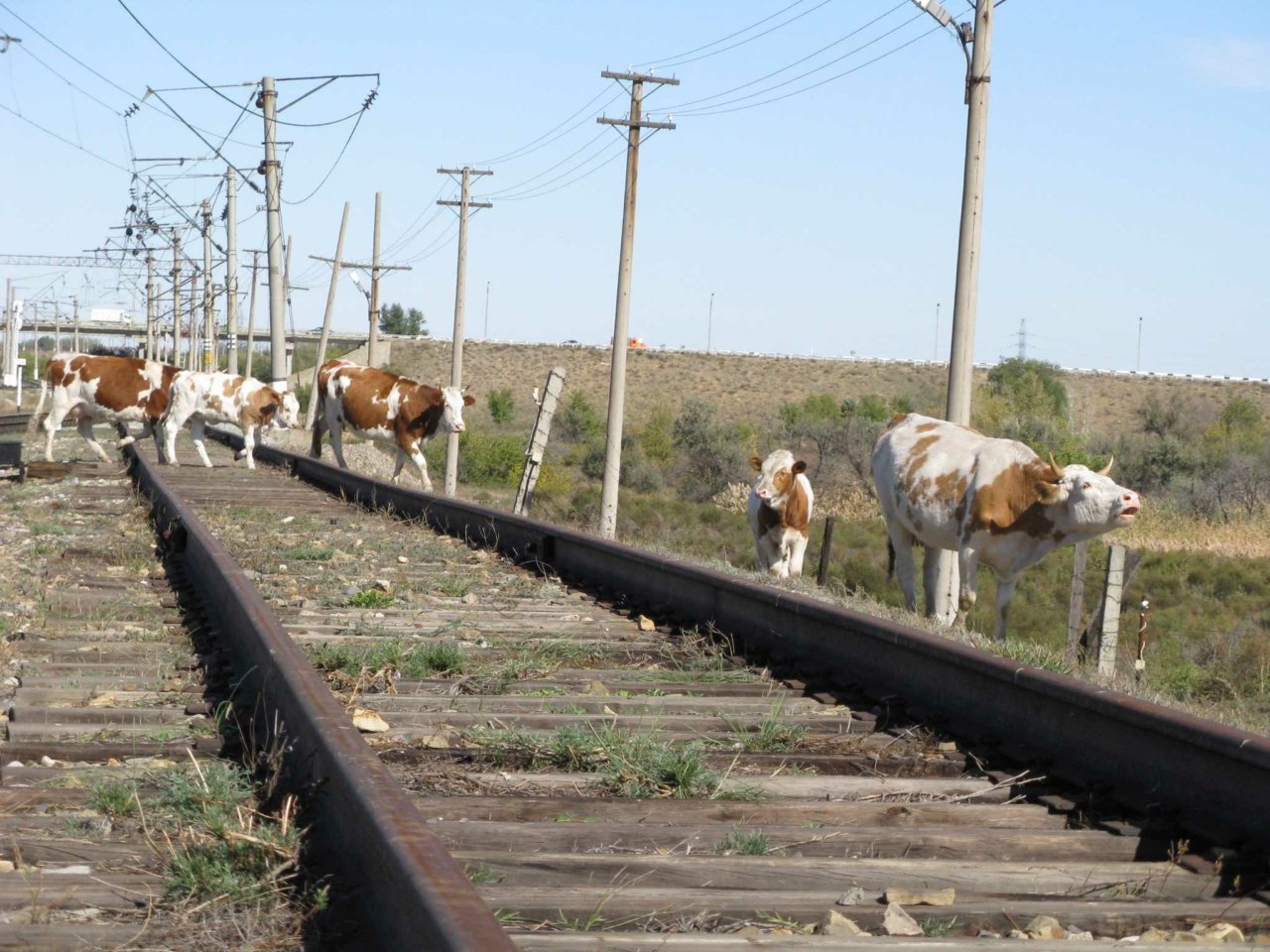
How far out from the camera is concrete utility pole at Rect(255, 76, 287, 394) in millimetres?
36719

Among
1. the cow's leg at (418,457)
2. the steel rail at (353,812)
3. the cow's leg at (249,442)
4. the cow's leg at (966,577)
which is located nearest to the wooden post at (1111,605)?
the cow's leg at (966,577)

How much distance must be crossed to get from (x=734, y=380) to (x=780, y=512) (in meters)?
133

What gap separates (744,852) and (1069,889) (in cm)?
83

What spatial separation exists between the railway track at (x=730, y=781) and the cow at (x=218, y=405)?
18418mm

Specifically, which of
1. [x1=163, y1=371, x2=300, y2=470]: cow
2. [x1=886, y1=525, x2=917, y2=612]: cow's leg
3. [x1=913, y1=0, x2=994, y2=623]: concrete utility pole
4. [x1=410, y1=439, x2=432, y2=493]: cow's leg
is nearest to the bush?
[x1=163, y1=371, x2=300, y2=470]: cow

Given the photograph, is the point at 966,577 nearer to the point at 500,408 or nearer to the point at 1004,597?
the point at 1004,597

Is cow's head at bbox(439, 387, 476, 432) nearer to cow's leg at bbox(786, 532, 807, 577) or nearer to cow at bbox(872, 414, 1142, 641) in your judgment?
cow's leg at bbox(786, 532, 807, 577)

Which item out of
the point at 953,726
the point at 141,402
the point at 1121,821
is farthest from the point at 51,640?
the point at 141,402

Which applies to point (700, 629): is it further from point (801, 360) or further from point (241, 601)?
point (801, 360)

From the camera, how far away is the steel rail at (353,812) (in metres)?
3.06

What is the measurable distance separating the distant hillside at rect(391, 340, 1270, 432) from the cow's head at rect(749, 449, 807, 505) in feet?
376

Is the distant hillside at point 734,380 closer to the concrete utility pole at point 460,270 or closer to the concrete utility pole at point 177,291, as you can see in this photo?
the concrete utility pole at point 177,291

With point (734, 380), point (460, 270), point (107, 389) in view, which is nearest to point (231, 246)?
point (460, 270)

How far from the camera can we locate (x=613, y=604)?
9984mm
